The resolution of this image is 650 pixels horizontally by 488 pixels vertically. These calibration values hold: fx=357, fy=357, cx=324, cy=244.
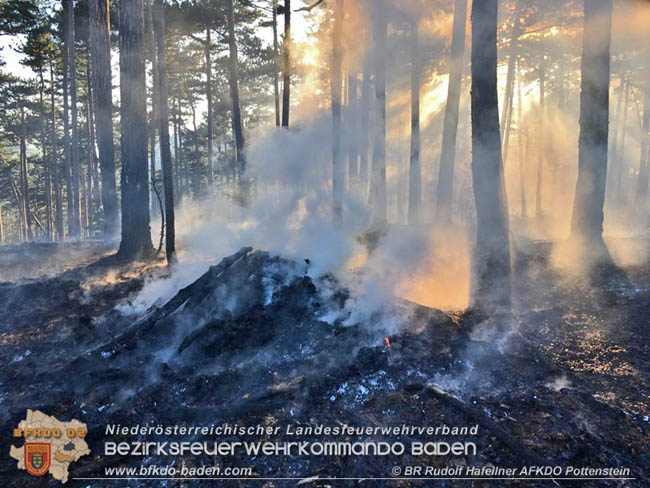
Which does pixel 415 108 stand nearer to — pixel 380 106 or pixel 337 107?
pixel 380 106

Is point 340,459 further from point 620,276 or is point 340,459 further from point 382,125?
point 382,125

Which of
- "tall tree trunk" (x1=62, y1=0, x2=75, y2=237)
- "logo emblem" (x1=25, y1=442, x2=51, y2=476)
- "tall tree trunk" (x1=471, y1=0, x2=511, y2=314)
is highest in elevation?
"tall tree trunk" (x1=62, y1=0, x2=75, y2=237)

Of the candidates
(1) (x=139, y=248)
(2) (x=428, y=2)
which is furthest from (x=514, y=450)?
(2) (x=428, y=2)

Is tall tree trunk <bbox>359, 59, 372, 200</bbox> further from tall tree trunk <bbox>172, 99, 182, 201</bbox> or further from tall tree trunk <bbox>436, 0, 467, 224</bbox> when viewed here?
tall tree trunk <bbox>172, 99, 182, 201</bbox>

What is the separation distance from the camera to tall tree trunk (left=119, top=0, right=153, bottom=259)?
1006 cm

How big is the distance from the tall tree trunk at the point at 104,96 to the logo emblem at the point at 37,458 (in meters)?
11.4

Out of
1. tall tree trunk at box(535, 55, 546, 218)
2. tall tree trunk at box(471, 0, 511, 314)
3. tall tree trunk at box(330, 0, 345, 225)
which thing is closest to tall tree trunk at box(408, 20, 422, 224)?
tall tree trunk at box(330, 0, 345, 225)

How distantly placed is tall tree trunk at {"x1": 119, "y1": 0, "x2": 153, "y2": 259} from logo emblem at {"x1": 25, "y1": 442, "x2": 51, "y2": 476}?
7.20 meters

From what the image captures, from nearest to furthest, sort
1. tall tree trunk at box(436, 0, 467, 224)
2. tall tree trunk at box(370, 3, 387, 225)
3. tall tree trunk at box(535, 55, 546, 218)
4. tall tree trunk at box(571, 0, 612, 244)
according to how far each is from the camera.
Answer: tall tree trunk at box(571, 0, 612, 244) < tall tree trunk at box(436, 0, 467, 224) < tall tree trunk at box(370, 3, 387, 225) < tall tree trunk at box(535, 55, 546, 218)

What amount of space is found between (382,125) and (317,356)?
10.2m

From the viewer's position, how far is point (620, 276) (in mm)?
6797

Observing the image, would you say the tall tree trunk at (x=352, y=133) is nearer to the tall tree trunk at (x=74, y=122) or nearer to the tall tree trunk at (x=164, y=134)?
the tall tree trunk at (x=164, y=134)

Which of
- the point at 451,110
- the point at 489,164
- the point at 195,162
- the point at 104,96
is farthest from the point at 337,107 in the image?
the point at 195,162

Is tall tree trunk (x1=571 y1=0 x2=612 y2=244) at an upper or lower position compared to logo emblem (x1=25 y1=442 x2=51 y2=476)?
upper
